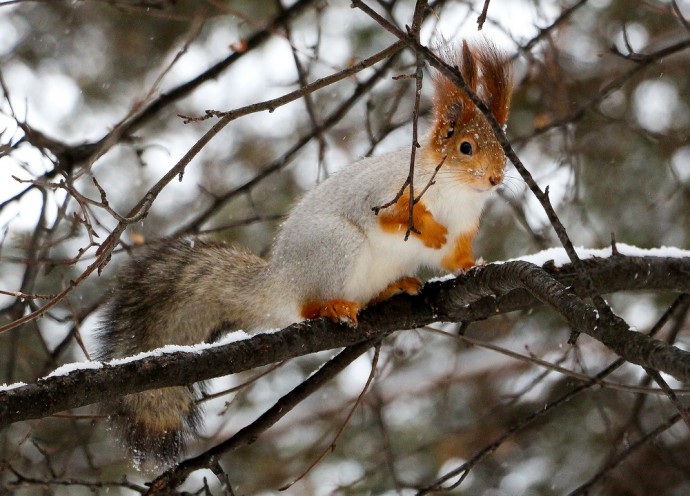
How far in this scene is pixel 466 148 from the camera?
301cm

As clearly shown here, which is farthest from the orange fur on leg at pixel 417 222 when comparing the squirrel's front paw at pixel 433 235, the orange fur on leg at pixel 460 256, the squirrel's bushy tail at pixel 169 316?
the squirrel's bushy tail at pixel 169 316

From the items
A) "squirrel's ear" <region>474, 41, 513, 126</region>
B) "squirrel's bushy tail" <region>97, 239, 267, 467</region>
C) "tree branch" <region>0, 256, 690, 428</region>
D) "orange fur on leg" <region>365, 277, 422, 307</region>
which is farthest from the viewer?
"orange fur on leg" <region>365, 277, 422, 307</region>

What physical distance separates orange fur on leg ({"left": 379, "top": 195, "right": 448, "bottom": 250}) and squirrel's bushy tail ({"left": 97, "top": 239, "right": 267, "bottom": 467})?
1.85 ft

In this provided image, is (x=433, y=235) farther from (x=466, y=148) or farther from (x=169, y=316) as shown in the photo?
(x=169, y=316)

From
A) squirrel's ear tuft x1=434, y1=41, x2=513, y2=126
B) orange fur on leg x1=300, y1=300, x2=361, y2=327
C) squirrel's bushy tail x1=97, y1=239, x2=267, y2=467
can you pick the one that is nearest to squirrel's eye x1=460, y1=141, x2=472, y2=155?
squirrel's ear tuft x1=434, y1=41, x2=513, y2=126

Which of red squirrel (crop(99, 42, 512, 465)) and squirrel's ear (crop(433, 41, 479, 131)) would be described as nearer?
red squirrel (crop(99, 42, 512, 465))

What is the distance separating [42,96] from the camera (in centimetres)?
677

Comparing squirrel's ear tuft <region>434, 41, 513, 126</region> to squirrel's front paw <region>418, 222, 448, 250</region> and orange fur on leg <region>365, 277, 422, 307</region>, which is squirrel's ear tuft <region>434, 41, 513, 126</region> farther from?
orange fur on leg <region>365, 277, 422, 307</region>

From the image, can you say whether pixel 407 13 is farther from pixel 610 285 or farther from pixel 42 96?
pixel 610 285

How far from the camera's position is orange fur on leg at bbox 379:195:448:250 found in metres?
2.97

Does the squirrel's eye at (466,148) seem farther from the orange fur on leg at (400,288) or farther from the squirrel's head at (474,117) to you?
the orange fur on leg at (400,288)

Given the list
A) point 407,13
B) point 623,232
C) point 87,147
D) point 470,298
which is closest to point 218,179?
point 407,13

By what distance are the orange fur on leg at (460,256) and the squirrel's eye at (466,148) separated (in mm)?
322

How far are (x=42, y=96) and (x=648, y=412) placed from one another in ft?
17.2
